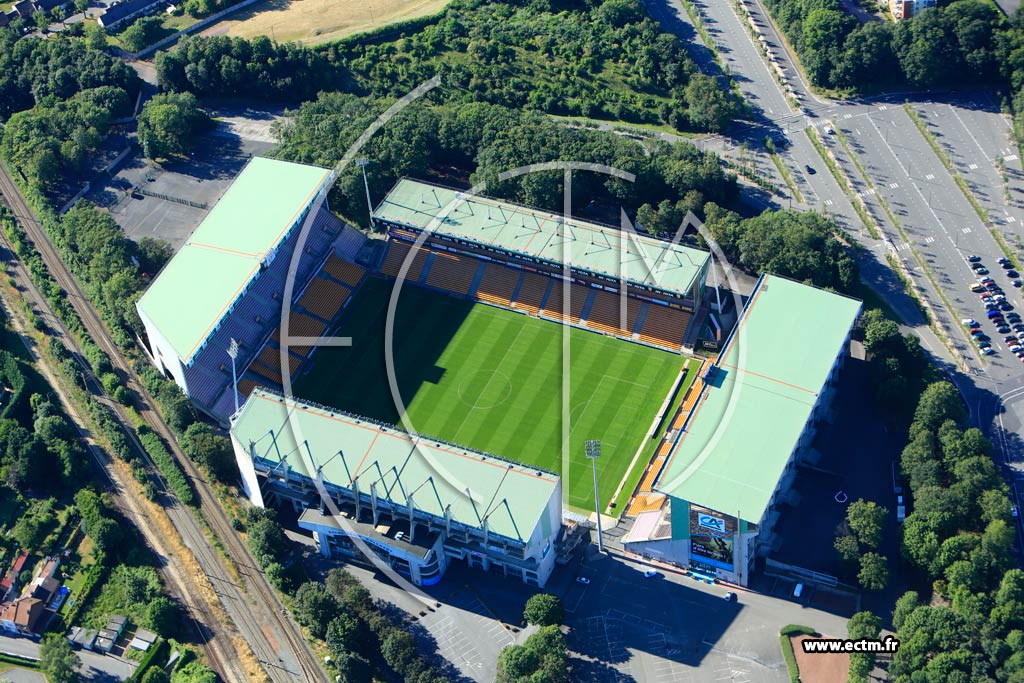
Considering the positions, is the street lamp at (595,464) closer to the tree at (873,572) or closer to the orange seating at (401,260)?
the tree at (873,572)

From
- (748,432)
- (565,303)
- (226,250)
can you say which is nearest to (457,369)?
(565,303)

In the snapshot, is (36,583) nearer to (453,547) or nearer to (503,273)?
(453,547)

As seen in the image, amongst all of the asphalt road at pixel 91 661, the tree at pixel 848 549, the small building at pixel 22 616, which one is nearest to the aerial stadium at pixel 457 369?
the tree at pixel 848 549

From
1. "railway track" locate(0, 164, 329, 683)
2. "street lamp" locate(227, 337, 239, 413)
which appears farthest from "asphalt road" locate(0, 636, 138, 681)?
"street lamp" locate(227, 337, 239, 413)

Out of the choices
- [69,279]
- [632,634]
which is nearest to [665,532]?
[632,634]

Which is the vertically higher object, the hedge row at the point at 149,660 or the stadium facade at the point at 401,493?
the stadium facade at the point at 401,493
